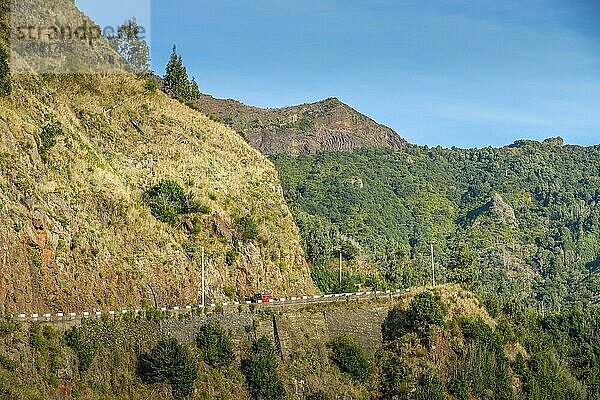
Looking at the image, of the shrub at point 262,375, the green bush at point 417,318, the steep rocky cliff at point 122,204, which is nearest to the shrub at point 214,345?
the shrub at point 262,375

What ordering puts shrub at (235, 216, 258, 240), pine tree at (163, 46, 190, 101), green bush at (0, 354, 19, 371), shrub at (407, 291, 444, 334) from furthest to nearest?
pine tree at (163, 46, 190, 101), shrub at (235, 216, 258, 240), shrub at (407, 291, 444, 334), green bush at (0, 354, 19, 371)

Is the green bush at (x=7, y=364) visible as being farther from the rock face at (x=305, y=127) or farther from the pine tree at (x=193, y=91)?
the rock face at (x=305, y=127)

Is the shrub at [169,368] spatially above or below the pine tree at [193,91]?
below

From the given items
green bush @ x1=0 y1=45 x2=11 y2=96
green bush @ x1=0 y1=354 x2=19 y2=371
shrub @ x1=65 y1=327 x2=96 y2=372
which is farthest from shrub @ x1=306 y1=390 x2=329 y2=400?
green bush @ x1=0 y1=45 x2=11 y2=96

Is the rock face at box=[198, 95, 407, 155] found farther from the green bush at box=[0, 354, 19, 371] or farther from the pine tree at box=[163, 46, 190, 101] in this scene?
the green bush at box=[0, 354, 19, 371]

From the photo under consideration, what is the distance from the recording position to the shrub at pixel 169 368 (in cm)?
4075

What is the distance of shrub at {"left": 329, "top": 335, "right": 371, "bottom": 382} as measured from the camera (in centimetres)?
4884

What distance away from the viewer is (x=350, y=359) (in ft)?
161

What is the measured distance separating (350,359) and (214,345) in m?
8.31

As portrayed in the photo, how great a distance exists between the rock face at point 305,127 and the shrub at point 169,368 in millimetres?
117490

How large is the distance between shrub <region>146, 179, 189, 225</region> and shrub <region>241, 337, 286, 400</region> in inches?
382

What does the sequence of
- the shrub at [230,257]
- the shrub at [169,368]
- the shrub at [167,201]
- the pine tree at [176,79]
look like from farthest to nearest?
the pine tree at [176,79]
the shrub at [230,257]
the shrub at [167,201]
the shrub at [169,368]

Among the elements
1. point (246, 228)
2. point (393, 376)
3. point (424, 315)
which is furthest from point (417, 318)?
point (246, 228)

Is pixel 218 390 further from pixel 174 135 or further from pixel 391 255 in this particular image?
pixel 391 255
